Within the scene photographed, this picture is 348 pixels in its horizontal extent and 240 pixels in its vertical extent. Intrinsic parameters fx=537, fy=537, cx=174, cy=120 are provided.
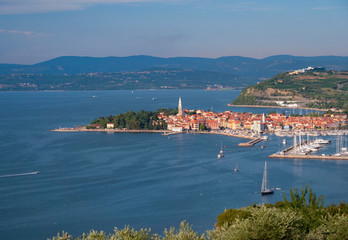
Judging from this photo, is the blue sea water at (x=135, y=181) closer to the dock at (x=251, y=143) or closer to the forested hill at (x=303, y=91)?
the dock at (x=251, y=143)

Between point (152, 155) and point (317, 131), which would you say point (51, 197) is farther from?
point (317, 131)

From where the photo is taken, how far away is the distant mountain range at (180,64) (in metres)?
87.9

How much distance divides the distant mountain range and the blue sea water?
67439 millimetres

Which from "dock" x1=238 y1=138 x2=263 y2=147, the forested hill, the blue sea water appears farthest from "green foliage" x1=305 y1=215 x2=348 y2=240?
the forested hill

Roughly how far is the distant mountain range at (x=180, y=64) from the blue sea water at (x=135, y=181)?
67.4 meters

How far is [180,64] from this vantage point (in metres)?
108

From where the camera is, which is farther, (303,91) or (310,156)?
(303,91)

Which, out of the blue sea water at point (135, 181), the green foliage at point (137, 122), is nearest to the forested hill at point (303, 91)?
the green foliage at point (137, 122)

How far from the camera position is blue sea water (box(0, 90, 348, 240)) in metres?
7.88

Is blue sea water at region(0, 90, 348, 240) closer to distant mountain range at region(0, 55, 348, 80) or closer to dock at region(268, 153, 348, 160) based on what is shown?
dock at region(268, 153, 348, 160)

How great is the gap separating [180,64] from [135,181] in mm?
97976

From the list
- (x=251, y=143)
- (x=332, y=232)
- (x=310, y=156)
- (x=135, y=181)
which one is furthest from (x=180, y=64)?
(x=332, y=232)

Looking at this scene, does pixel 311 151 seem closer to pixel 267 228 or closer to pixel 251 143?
pixel 251 143

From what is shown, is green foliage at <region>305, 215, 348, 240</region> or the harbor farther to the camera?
the harbor
